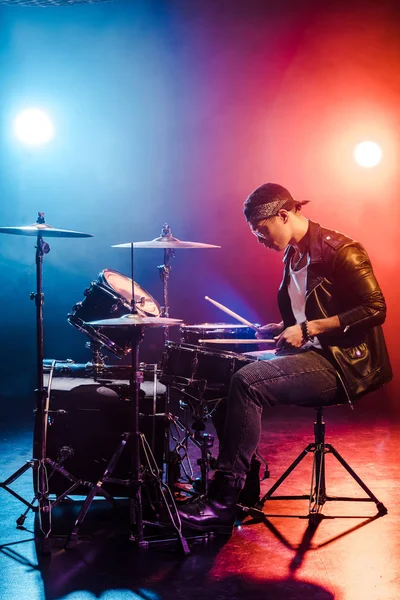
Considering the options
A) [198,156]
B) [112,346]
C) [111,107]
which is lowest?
[112,346]

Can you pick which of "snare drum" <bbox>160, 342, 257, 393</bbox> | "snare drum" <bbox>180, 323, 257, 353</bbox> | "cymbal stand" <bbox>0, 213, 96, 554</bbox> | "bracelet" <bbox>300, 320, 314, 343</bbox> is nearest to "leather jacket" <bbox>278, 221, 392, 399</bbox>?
"bracelet" <bbox>300, 320, 314, 343</bbox>

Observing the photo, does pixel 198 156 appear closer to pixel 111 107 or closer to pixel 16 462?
pixel 111 107

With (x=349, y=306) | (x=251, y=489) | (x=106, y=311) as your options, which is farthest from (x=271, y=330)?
(x=106, y=311)

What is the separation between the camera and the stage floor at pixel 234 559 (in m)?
2.46

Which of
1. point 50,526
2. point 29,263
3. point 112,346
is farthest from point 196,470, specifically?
point 29,263

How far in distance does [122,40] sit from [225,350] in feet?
13.7

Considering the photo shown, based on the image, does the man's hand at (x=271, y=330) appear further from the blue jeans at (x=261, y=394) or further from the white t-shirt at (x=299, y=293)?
the blue jeans at (x=261, y=394)

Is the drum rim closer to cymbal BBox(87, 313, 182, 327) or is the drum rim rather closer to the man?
the man

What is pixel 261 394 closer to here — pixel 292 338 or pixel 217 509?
pixel 292 338

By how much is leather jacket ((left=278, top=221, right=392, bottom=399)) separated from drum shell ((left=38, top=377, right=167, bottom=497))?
1.02m

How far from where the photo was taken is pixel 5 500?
353 cm

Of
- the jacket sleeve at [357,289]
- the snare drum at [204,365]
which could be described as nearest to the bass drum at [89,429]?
the snare drum at [204,365]

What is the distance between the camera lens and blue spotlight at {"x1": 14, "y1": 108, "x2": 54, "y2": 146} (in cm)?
651

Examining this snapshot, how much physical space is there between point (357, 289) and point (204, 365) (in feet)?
2.64
